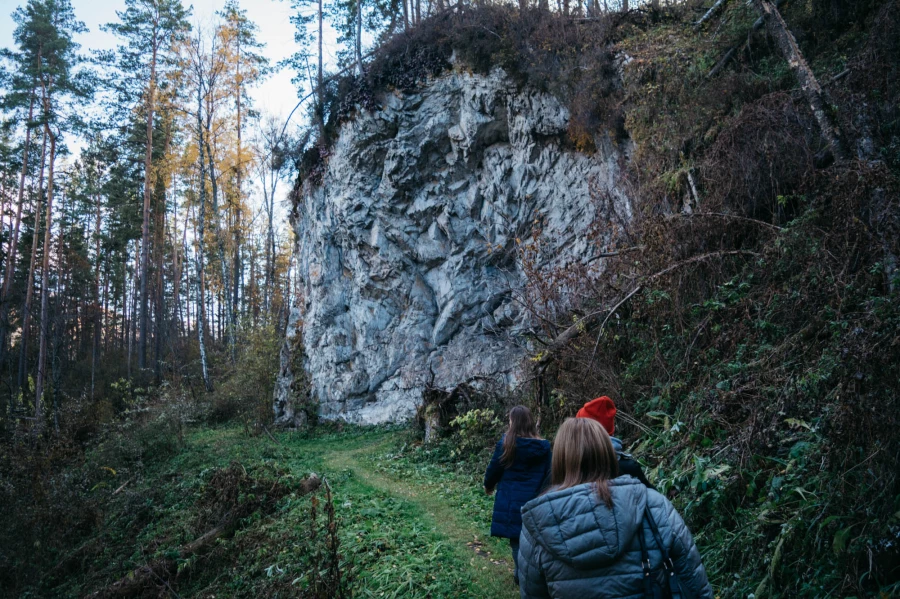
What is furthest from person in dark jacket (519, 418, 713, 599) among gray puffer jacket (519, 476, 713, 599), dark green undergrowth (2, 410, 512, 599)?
dark green undergrowth (2, 410, 512, 599)

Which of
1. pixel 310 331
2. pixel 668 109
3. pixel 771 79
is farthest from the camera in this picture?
→ pixel 310 331

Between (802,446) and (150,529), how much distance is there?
975cm

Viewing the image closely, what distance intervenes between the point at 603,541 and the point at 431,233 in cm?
1472

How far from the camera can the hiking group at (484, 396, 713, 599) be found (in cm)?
209

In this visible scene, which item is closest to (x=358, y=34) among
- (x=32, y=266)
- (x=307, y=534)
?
(x=32, y=266)

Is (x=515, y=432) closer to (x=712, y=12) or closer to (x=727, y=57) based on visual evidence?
(x=727, y=57)

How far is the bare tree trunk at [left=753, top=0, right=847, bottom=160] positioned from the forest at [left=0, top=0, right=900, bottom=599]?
0.12ft

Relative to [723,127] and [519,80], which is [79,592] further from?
[519,80]

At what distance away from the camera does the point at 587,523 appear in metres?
2.10

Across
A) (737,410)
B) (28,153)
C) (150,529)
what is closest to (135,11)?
(28,153)

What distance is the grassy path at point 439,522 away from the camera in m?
4.88

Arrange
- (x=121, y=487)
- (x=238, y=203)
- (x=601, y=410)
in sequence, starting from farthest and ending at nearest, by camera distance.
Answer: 1. (x=238, y=203)
2. (x=121, y=487)
3. (x=601, y=410)

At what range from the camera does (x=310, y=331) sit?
61.8 ft

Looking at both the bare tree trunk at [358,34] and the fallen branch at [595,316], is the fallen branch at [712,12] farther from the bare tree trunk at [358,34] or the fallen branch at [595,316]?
the bare tree trunk at [358,34]
